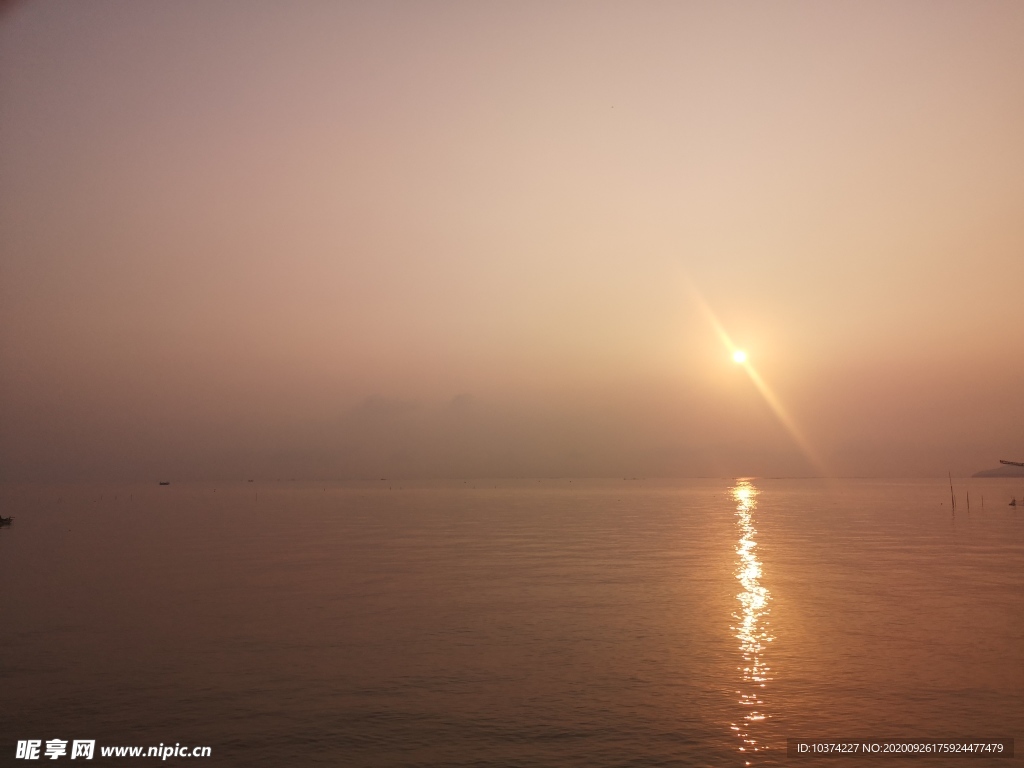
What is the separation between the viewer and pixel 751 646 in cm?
3600

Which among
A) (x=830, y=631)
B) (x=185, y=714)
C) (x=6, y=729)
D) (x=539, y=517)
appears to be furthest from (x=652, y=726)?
(x=539, y=517)

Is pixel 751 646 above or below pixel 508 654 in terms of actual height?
above

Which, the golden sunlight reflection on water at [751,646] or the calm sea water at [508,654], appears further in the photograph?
the golden sunlight reflection on water at [751,646]

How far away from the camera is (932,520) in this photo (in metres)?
126

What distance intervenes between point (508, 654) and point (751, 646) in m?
11.9

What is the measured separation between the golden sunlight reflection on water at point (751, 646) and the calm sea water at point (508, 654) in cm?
16

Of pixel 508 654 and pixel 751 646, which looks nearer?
pixel 508 654

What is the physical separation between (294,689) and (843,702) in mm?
20820

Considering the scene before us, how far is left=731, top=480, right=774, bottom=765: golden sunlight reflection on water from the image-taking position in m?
24.9

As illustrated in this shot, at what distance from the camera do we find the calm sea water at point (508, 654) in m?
24.4

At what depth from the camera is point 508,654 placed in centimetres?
3419

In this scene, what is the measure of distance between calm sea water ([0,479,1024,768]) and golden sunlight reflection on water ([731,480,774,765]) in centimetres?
16

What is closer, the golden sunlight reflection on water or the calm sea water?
the calm sea water

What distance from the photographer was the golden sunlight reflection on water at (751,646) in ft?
81.8
